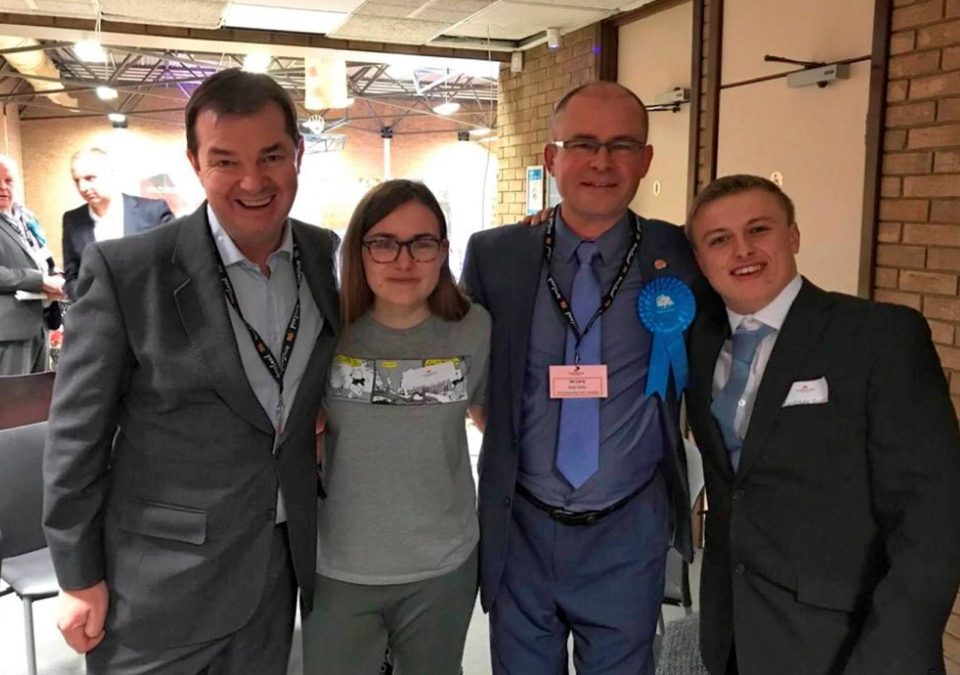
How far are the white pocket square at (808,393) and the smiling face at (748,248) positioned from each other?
0.20 m

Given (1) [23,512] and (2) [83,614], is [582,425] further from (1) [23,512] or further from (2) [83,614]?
(1) [23,512]

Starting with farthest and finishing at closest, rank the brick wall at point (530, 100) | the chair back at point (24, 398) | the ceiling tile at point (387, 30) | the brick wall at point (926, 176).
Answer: the brick wall at point (530, 100)
the ceiling tile at point (387, 30)
the chair back at point (24, 398)
the brick wall at point (926, 176)

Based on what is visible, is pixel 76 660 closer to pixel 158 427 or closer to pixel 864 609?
pixel 158 427

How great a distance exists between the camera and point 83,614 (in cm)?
149

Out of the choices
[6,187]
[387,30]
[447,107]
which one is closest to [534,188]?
[387,30]

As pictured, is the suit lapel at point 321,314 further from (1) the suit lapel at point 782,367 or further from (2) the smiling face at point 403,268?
(1) the suit lapel at point 782,367

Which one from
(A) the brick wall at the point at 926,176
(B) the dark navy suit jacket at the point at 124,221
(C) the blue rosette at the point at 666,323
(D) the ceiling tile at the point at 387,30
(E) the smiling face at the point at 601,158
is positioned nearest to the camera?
(C) the blue rosette at the point at 666,323

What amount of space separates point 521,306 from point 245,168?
0.74m

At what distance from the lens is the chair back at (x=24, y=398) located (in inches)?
125

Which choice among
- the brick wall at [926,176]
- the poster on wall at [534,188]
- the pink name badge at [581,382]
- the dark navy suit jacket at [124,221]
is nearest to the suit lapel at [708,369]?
the pink name badge at [581,382]

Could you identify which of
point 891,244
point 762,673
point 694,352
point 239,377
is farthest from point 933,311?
point 239,377

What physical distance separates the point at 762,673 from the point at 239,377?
122 centimetres

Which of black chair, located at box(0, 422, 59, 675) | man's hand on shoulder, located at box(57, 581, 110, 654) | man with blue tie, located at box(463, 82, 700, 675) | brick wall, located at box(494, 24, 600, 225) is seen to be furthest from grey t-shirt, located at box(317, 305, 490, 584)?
brick wall, located at box(494, 24, 600, 225)

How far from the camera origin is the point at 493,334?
1922mm
